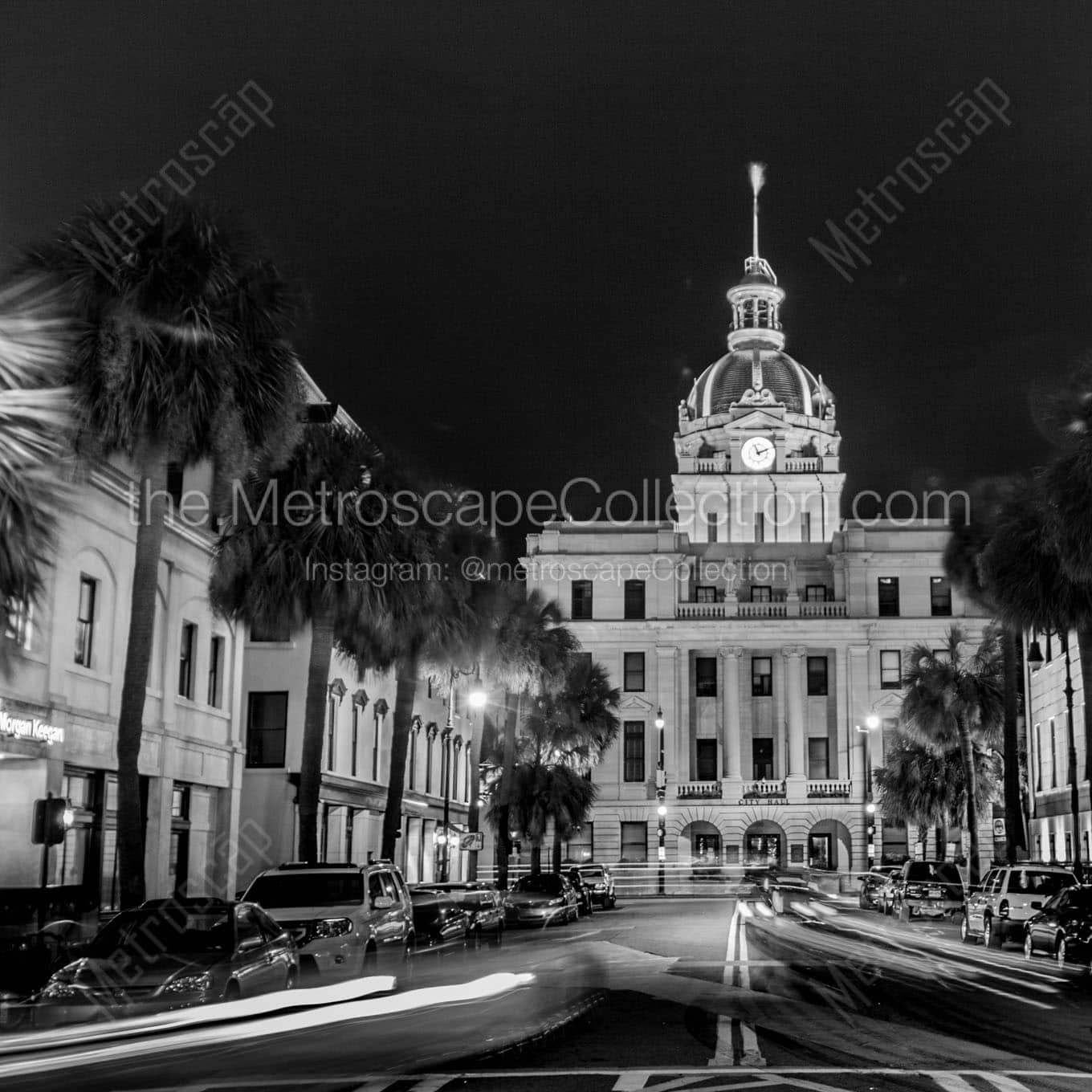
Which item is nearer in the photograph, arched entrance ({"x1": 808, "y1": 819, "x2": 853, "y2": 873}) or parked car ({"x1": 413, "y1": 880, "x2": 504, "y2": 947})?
parked car ({"x1": 413, "y1": 880, "x2": 504, "y2": 947})

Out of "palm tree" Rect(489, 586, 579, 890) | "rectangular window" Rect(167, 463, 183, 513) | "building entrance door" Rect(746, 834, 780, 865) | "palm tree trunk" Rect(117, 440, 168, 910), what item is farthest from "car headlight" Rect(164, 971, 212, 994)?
"building entrance door" Rect(746, 834, 780, 865)

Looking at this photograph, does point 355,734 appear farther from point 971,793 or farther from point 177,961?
point 177,961

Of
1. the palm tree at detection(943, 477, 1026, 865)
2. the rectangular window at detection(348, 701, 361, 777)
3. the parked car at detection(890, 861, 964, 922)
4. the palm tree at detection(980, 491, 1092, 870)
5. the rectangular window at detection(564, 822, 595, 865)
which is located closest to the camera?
the palm tree at detection(980, 491, 1092, 870)

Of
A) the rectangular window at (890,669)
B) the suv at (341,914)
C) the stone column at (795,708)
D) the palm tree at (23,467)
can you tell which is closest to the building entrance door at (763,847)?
the stone column at (795,708)

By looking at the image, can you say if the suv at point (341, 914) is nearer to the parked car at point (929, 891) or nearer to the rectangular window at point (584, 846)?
the parked car at point (929, 891)

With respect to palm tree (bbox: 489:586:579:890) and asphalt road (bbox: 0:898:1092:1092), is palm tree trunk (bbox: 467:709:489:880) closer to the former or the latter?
palm tree (bbox: 489:586:579:890)

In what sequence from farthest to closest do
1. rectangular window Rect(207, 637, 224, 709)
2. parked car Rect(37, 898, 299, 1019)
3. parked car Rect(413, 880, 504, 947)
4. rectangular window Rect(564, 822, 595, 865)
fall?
rectangular window Rect(564, 822, 595, 865) → rectangular window Rect(207, 637, 224, 709) → parked car Rect(413, 880, 504, 947) → parked car Rect(37, 898, 299, 1019)

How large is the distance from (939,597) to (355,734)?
5433cm

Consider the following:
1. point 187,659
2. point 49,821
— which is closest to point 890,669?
point 187,659

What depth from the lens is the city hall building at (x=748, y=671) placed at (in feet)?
303

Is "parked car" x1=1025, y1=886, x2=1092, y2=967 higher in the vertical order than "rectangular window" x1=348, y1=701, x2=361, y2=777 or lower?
lower

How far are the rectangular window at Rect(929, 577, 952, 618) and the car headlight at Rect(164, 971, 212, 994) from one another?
84.2m

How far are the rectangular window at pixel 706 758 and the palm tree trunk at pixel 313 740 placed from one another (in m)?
64.2

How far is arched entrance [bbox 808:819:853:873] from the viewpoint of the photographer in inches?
3597
